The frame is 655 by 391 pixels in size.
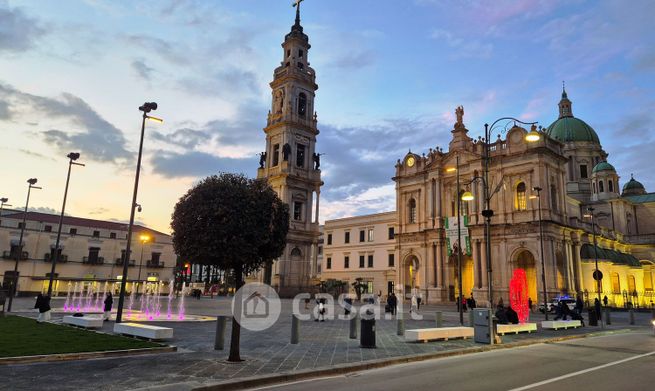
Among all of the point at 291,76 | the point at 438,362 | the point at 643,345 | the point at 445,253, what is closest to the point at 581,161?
the point at 445,253

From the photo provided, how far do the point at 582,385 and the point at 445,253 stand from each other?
140 feet

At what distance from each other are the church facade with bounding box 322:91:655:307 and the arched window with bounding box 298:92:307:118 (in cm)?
1596

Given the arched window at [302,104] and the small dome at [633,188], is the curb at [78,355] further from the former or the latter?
the small dome at [633,188]

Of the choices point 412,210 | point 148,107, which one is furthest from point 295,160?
point 148,107

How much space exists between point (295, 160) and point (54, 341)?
50.2m

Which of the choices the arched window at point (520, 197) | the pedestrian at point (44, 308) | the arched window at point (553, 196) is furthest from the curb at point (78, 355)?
the arched window at point (553, 196)

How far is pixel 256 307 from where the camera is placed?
38.1m

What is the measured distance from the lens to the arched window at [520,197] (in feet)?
158

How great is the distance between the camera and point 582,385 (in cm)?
951

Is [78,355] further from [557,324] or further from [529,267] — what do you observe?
[529,267]

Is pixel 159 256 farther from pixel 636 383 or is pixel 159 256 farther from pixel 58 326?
pixel 636 383

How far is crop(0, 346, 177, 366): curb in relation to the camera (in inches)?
412

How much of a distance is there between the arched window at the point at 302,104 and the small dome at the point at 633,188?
55078 millimetres

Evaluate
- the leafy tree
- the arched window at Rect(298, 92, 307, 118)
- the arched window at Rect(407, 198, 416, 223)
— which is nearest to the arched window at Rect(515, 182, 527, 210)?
the arched window at Rect(407, 198, 416, 223)
